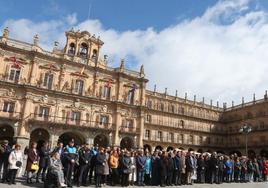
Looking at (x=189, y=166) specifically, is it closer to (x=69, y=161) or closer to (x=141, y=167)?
(x=141, y=167)

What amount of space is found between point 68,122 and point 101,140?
576 centimetres

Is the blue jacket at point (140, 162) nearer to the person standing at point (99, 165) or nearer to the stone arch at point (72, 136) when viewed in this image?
the person standing at point (99, 165)

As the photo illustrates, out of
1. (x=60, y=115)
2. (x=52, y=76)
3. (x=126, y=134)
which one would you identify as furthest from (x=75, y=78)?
(x=126, y=134)

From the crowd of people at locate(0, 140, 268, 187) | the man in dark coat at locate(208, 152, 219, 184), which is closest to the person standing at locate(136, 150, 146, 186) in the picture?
the crowd of people at locate(0, 140, 268, 187)

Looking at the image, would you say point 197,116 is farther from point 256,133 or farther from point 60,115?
point 60,115

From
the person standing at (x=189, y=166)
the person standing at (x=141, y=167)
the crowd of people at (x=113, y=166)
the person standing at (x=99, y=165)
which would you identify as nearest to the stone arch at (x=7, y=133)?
the crowd of people at (x=113, y=166)

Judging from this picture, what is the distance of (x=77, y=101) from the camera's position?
115 ft

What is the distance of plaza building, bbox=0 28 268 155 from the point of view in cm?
3172

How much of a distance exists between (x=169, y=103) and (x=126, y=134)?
51.4 feet

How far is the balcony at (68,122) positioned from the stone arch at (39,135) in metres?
1.75

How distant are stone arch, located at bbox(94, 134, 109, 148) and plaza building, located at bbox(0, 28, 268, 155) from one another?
130mm

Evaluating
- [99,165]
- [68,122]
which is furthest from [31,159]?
[68,122]

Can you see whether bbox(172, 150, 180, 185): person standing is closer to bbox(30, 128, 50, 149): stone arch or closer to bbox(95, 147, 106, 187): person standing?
bbox(95, 147, 106, 187): person standing

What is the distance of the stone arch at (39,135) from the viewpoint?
33.2 meters
